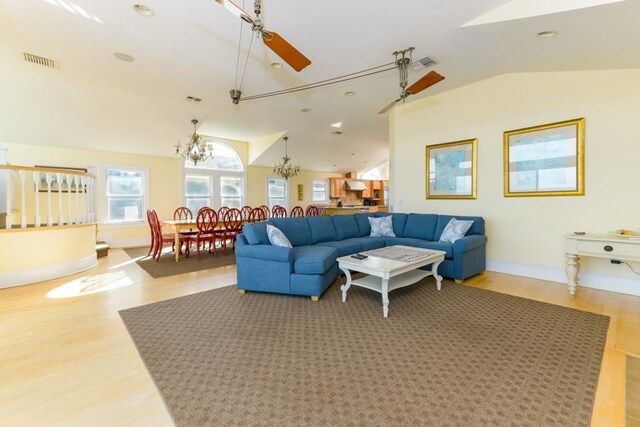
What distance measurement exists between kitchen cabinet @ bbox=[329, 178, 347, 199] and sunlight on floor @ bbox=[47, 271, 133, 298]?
24.4ft

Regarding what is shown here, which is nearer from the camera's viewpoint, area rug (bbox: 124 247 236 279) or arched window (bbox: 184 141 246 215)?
area rug (bbox: 124 247 236 279)

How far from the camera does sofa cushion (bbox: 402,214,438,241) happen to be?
188 inches

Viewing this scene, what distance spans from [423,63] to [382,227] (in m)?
2.66

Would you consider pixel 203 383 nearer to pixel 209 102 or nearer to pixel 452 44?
pixel 452 44

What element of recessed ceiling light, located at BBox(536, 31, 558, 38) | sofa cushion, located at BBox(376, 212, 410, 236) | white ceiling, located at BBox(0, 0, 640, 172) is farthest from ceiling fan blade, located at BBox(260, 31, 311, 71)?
sofa cushion, located at BBox(376, 212, 410, 236)

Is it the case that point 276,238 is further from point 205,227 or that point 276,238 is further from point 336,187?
point 336,187

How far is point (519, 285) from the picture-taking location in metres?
3.81

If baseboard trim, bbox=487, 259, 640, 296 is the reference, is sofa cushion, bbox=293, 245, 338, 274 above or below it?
above

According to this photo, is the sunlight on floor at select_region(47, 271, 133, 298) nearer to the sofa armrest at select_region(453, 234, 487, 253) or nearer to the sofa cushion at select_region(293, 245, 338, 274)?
the sofa cushion at select_region(293, 245, 338, 274)

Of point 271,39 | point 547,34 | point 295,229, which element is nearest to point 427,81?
point 547,34

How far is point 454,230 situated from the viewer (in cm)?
424

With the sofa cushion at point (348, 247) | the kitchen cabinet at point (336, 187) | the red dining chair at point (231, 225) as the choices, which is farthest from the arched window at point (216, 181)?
the sofa cushion at point (348, 247)

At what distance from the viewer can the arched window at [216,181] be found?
788 cm

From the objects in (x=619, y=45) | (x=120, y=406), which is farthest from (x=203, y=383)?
(x=619, y=45)
